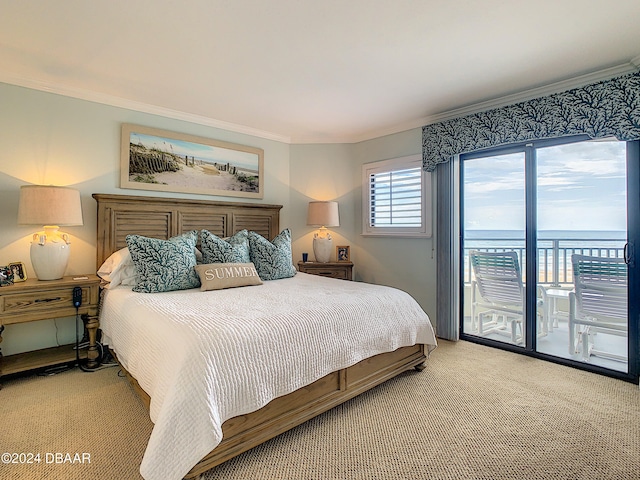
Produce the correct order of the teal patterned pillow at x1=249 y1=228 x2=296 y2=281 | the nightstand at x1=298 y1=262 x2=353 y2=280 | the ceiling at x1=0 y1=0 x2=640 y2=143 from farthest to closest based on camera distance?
the nightstand at x1=298 y1=262 x2=353 y2=280 < the teal patterned pillow at x1=249 y1=228 x2=296 y2=281 < the ceiling at x1=0 y1=0 x2=640 y2=143

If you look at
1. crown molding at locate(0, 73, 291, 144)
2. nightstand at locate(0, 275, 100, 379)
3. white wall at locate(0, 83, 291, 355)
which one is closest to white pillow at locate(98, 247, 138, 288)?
nightstand at locate(0, 275, 100, 379)

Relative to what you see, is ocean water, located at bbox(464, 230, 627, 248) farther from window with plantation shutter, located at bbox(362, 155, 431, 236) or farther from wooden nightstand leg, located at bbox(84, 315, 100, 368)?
wooden nightstand leg, located at bbox(84, 315, 100, 368)

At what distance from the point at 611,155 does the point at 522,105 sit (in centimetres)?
82

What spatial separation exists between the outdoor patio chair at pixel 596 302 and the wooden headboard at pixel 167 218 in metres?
3.18

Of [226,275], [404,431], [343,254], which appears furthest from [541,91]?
[226,275]

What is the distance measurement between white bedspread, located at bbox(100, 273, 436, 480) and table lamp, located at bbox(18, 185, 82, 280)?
50 cm

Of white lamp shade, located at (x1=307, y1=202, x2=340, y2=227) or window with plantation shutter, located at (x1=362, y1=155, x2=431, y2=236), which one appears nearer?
window with plantation shutter, located at (x1=362, y1=155, x2=431, y2=236)

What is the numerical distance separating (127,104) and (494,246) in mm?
3930

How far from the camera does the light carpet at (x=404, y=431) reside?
160cm

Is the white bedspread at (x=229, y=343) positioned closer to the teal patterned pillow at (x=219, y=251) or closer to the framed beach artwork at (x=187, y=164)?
the teal patterned pillow at (x=219, y=251)

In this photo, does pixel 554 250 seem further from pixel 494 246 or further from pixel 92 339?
pixel 92 339

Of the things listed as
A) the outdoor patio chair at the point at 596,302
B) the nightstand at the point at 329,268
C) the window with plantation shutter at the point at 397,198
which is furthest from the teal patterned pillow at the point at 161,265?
the outdoor patio chair at the point at 596,302

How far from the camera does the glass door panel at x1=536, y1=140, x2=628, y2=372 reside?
8.82ft

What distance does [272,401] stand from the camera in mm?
1770
